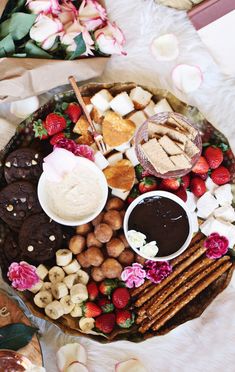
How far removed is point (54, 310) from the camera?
145 centimetres

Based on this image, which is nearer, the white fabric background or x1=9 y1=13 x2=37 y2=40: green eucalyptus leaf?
x1=9 y1=13 x2=37 y2=40: green eucalyptus leaf

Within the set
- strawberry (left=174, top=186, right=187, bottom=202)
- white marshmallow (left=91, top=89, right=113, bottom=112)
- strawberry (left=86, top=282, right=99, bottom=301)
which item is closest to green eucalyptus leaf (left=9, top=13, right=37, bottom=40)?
white marshmallow (left=91, top=89, right=113, bottom=112)

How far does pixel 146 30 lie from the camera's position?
1635 millimetres

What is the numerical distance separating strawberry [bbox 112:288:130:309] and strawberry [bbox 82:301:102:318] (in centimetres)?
5

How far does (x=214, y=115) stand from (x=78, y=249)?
0.54m

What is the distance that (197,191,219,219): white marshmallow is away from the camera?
1.49 metres

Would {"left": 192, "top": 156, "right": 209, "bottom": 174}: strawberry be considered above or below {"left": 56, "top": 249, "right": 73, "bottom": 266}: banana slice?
above

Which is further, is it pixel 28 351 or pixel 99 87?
pixel 99 87

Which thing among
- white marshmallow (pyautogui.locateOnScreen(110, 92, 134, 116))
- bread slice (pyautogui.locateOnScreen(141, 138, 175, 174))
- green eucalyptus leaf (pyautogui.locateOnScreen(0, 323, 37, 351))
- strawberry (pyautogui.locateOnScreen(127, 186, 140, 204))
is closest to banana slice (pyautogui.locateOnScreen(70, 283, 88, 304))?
green eucalyptus leaf (pyautogui.locateOnScreen(0, 323, 37, 351))

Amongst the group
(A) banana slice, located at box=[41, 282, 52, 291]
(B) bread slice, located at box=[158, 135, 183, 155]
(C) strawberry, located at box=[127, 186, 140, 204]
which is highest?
(B) bread slice, located at box=[158, 135, 183, 155]

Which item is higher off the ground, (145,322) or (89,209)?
(89,209)

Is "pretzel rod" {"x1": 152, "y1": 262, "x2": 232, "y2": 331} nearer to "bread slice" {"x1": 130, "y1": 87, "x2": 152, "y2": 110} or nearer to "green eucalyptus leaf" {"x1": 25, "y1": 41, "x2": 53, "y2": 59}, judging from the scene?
"bread slice" {"x1": 130, "y1": 87, "x2": 152, "y2": 110}

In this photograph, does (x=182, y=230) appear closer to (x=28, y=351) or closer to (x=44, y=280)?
(x=44, y=280)

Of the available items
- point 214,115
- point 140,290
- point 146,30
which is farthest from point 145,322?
point 146,30
